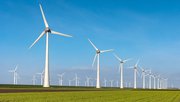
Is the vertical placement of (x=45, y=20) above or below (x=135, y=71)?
above

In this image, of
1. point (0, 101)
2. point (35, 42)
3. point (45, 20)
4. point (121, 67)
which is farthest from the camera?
point (121, 67)

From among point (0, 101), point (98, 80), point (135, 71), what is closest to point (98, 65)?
point (98, 80)

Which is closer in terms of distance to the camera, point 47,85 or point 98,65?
point 47,85

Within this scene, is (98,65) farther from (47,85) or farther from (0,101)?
(0,101)

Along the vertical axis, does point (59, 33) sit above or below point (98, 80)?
above

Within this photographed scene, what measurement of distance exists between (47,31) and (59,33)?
5.98 m

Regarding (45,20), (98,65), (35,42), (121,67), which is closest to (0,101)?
(35,42)

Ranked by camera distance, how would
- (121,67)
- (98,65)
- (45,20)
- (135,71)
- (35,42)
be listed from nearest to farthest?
1. (35,42)
2. (45,20)
3. (98,65)
4. (121,67)
5. (135,71)

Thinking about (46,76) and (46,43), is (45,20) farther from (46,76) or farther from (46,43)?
(46,76)

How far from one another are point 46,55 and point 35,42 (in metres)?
4.79

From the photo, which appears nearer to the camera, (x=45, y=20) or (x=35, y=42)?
(x=35, y=42)

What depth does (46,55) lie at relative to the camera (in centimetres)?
10462

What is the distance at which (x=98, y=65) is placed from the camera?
464 feet

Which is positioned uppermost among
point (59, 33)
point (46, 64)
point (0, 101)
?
point (59, 33)
